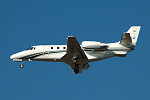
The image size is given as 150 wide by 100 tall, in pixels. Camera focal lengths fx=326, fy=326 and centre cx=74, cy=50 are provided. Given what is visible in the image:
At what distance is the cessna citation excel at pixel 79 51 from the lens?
115 feet

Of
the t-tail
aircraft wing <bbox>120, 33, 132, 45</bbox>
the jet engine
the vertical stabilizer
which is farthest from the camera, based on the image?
the vertical stabilizer

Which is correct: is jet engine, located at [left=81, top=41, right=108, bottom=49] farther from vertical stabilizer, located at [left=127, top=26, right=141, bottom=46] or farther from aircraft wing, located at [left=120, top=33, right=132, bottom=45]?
vertical stabilizer, located at [left=127, top=26, right=141, bottom=46]

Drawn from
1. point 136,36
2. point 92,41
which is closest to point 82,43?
point 92,41

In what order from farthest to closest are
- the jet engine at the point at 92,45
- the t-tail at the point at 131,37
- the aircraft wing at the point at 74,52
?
the jet engine at the point at 92,45 → the t-tail at the point at 131,37 → the aircraft wing at the point at 74,52

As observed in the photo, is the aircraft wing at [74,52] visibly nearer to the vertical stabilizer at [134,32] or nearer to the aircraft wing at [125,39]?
the aircraft wing at [125,39]

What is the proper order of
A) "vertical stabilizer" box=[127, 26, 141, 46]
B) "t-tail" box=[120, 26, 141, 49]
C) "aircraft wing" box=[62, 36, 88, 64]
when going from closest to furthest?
"aircraft wing" box=[62, 36, 88, 64] → "t-tail" box=[120, 26, 141, 49] → "vertical stabilizer" box=[127, 26, 141, 46]

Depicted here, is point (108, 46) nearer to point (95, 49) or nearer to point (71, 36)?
point (95, 49)

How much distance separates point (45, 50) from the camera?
38094 millimetres

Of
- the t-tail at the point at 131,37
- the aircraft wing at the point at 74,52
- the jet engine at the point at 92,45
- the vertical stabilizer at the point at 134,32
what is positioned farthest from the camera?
the vertical stabilizer at the point at 134,32

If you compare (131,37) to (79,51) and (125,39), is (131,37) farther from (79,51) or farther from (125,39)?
(79,51)

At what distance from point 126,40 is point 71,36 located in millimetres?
6508

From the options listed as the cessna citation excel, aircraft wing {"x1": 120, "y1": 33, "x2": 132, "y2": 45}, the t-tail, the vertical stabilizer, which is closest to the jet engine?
the cessna citation excel

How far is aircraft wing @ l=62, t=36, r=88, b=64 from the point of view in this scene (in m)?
33.9

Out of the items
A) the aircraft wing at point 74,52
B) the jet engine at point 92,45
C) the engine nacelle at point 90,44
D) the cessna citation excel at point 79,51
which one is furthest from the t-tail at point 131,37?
the aircraft wing at point 74,52
